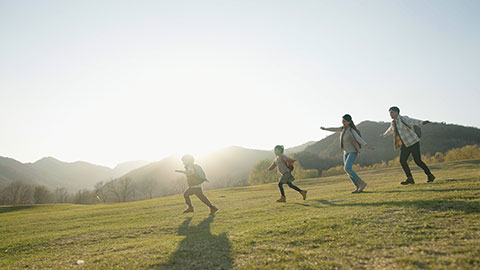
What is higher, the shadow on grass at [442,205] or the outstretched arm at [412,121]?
the outstretched arm at [412,121]

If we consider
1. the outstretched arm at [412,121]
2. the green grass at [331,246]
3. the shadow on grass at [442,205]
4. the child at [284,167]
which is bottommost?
the green grass at [331,246]

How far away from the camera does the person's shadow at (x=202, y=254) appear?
5.05m

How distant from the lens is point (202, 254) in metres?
5.73

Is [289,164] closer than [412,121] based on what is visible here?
No

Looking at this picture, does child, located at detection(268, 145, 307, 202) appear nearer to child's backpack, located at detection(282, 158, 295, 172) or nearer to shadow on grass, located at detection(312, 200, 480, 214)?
child's backpack, located at detection(282, 158, 295, 172)

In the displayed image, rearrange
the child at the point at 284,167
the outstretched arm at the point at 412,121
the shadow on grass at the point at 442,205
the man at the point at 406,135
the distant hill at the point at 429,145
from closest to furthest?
the shadow on grass at the point at 442,205
the outstretched arm at the point at 412,121
the man at the point at 406,135
the child at the point at 284,167
the distant hill at the point at 429,145

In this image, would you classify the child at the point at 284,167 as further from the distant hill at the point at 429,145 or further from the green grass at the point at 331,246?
the distant hill at the point at 429,145

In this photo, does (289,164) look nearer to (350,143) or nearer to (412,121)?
(350,143)

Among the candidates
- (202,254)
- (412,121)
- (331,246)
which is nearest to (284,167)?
(412,121)

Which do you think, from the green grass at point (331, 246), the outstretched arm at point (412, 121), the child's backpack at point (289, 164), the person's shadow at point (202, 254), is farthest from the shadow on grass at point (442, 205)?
the person's shadow at point (202, 254)

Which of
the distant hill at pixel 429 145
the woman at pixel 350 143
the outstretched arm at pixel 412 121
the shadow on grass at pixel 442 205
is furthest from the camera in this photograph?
the distant hill at pixel 429 145

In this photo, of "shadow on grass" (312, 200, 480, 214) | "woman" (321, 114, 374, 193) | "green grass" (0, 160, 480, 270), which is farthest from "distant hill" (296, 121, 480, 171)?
"green grass" (0, 160, 480, 270)

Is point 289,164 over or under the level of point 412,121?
under

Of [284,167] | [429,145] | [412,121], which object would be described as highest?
[429,145]
